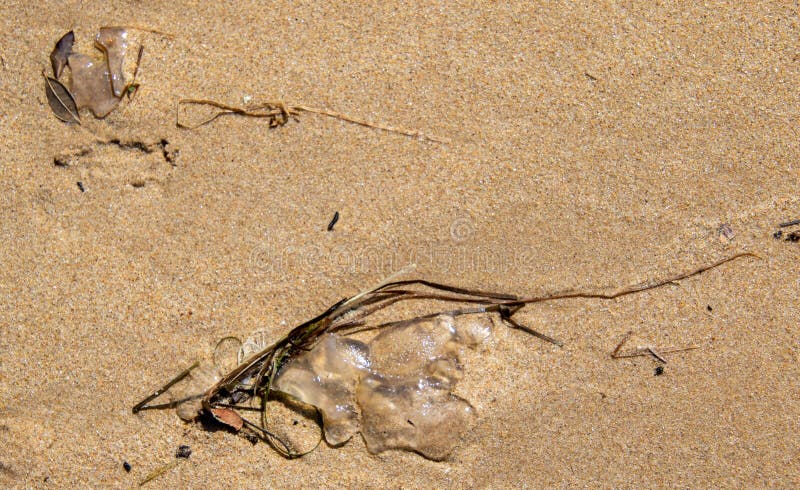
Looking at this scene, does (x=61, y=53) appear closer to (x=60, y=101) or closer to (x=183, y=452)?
(x=60, y=101)

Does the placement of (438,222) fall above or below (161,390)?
above

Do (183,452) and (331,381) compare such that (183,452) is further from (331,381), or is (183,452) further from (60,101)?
(60,101)

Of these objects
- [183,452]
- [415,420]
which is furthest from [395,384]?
[183,452]

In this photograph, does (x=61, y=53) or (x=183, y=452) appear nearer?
(x=183, y=452)

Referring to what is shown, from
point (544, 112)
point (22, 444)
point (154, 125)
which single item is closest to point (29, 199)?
point (154, 125)

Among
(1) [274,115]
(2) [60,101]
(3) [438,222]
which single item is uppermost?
(2) [60,101]

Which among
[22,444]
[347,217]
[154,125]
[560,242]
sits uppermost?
[154,125]

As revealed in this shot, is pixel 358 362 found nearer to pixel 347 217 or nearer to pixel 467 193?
pixel 347 217

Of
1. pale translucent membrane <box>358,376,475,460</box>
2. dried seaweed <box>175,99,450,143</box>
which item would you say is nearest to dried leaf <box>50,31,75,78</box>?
dried seaweed <box>175,99,450,143</box>
